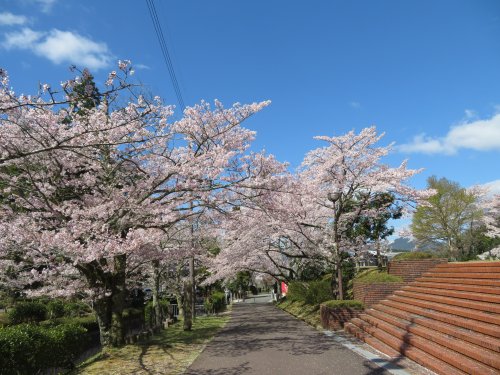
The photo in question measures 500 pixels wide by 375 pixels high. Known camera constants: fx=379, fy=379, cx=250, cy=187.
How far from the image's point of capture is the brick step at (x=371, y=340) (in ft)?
27.4

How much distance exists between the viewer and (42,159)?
10.8m

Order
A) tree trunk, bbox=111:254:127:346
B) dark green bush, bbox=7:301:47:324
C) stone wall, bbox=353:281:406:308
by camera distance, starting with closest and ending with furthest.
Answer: tree trunk, bbox=111:254:127:346
stone wall, bbox=353:281:406:308
dark green bush, bbox=7:301:47:324

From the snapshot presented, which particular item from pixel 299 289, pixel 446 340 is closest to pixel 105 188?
pixel 446 340

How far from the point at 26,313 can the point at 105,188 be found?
1070 cm

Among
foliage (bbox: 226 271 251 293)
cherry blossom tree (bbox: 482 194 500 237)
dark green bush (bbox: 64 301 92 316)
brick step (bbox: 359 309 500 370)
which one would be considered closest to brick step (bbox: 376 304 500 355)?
brick step (bbox: 359 309 500 370)

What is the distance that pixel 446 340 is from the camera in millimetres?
7266

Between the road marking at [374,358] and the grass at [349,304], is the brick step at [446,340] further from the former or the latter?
the grass at [349,304]

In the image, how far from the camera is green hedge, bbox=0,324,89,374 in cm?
712

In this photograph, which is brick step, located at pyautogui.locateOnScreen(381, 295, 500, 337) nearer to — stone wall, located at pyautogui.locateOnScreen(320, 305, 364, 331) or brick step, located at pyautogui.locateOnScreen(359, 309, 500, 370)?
brick step, located at pyautogui.locateOnScreen(359, 309, 500, 370)

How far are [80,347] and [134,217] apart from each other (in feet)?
13.4

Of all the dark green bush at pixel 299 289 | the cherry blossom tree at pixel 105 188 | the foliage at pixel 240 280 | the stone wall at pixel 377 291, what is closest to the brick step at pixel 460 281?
the stone wall at pixel 377 291

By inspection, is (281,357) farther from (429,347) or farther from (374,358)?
(429,347)

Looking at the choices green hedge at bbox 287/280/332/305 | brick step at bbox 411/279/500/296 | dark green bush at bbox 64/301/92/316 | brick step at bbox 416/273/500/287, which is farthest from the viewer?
dark green bush at bbox 64/301/92/316

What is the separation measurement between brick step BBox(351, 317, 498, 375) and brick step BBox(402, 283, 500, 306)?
4.60 ft
